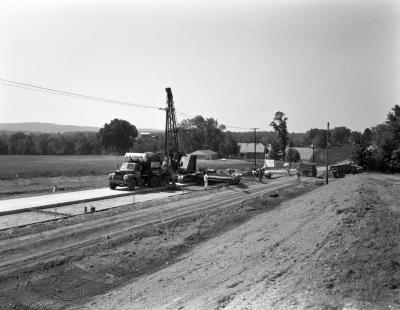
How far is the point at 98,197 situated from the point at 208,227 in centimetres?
1181

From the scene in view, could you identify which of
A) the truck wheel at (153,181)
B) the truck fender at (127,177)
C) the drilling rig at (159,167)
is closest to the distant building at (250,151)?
the drilling rig at (159,167)

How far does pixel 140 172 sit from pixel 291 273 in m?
28.3

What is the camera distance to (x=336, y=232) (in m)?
13.3

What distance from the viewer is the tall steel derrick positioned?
45531 mm

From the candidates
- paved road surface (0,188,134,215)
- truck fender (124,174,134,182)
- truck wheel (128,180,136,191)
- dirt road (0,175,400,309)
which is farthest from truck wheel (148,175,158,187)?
dirt road (0,175,400,309)

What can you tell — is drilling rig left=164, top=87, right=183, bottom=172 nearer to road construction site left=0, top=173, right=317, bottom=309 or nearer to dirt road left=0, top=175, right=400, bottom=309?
road construction site left=0, top=173, right=317, bottom=309

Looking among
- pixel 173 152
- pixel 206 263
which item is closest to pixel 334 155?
pixel 173 152

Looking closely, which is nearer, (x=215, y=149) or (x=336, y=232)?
(x=336, y=232)

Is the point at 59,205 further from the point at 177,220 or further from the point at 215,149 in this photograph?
the point at 215,149

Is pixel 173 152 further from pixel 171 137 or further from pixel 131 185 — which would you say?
pixel 131 185

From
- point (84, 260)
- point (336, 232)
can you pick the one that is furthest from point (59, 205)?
point (336, 232)

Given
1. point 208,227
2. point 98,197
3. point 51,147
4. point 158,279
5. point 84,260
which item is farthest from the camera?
point 51,147

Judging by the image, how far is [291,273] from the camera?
10.5m

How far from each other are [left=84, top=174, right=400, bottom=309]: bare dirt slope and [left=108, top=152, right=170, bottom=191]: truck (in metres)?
20.3
